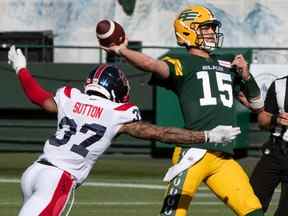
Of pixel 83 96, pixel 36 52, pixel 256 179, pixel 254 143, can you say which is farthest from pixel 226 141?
pixel 36 52

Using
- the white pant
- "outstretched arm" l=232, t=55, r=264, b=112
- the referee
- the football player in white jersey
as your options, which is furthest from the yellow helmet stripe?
the white pant

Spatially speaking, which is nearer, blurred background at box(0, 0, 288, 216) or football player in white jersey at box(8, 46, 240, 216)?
football player in white jersey at box(8, 46, 240, 216)

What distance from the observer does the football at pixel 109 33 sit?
7523mm

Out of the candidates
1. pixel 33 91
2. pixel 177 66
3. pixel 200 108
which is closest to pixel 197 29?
pixel 177 66

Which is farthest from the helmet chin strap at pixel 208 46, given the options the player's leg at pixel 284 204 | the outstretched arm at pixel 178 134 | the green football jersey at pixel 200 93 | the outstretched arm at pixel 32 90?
the player's leg at pixel 284 204

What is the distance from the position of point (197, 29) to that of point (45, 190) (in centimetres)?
200

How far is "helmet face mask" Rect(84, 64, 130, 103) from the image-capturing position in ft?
23.6

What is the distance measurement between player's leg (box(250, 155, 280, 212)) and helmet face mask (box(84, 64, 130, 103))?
83.7 inches

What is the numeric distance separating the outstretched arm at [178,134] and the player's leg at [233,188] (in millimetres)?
707

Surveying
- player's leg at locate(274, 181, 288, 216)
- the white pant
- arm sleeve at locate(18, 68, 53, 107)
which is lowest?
player's leg at locate(274, 181, 288, 216)

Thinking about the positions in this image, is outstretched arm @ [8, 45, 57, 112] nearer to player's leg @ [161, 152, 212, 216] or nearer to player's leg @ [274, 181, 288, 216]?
player's leg @ [161, 152, 212, 216]

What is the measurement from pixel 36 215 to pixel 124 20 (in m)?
16.3

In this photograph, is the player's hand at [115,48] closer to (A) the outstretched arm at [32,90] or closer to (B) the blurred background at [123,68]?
(A) the outstretched arm at [32,90]

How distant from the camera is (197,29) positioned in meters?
8.28
